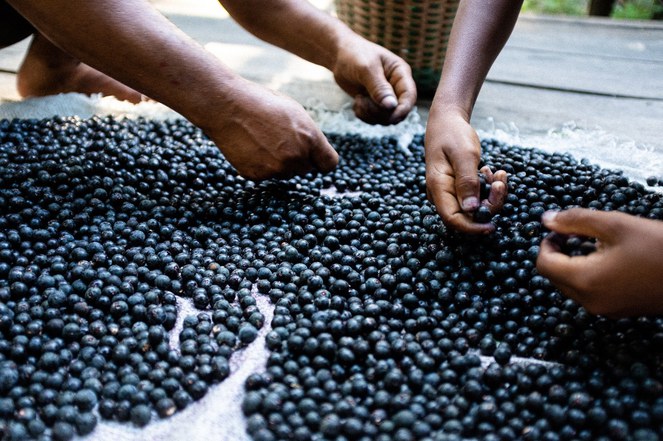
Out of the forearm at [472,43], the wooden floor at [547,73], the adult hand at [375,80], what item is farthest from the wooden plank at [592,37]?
the forearm at [472,43]

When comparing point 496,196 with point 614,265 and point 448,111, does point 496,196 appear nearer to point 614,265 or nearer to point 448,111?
point 448,111

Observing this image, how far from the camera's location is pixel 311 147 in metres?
1.72

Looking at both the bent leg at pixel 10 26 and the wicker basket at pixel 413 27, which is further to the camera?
the wicker basket at pixel 413 27

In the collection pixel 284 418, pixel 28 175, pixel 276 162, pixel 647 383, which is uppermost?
pixel 647 383

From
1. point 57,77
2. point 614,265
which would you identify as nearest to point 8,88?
point 57,77

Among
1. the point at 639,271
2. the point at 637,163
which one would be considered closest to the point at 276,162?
the point at 639,271

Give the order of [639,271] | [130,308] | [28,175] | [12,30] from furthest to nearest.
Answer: [12,30], [28,175], [130,308], [639,271]

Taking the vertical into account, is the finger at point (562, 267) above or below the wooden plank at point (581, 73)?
above

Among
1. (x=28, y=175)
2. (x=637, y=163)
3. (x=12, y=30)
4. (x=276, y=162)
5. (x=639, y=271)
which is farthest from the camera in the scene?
(x=12, y=30)

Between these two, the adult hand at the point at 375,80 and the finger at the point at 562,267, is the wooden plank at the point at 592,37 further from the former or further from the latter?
the finger at the point at 562,267

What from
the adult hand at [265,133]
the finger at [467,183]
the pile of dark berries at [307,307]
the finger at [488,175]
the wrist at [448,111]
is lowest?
the pile of dark berries at [307,307]

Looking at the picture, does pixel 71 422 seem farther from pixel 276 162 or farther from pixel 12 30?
pixel 12 30

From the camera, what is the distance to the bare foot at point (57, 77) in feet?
8.07

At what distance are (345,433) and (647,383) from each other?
0.58 m
